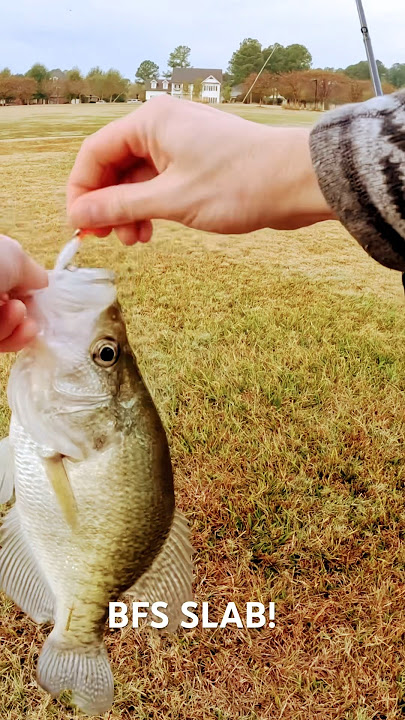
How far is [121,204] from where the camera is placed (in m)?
0.60

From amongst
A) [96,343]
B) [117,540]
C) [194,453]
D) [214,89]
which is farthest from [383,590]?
[214,89]

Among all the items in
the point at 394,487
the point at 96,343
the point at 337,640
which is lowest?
the point at 337,640

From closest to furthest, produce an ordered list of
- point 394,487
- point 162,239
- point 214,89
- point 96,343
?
point 96,343
point 394,487
point 214,89
point 162,239

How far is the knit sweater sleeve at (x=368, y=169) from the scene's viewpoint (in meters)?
0.57

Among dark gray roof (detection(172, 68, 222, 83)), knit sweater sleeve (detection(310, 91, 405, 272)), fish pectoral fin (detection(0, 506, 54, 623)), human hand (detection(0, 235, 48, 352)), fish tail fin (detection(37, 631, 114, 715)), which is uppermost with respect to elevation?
dark gray roof (detection(172, 68, 222, 83))

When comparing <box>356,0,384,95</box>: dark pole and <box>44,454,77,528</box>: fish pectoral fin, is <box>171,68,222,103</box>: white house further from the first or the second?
<box>44,454,77,528</box>: fish pectoral fin

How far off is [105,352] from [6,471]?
16 centimetres

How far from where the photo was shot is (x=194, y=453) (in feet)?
5.66

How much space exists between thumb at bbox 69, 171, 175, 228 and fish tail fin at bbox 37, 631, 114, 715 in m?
0.38

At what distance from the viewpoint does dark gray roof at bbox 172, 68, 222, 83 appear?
280 cm

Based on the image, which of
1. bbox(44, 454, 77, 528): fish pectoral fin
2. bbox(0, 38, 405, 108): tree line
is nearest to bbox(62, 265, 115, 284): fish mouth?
bbox(44, 454, 77, 528): fish pectoral fin

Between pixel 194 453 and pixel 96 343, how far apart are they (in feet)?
4.03

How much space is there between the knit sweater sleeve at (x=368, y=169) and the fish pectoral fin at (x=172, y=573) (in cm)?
31

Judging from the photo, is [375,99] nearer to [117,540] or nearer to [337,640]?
[117,540]
